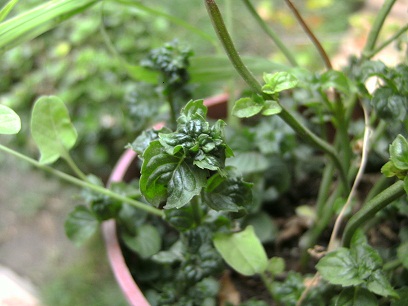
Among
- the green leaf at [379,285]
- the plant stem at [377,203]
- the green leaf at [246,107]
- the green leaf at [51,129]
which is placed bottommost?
the green leaf at [379,285]

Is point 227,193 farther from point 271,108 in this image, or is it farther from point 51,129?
point 51,129

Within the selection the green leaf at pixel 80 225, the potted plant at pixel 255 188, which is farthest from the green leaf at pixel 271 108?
the green leaf at pixel 80 225

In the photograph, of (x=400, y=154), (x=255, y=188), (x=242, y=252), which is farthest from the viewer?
(x=255, y=188)

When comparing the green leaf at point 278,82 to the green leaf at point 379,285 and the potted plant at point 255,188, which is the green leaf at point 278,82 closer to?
the potted plant at point 255,188

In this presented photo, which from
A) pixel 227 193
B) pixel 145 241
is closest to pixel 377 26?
pixel 227 193

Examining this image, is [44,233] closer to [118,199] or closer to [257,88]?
[118,199]

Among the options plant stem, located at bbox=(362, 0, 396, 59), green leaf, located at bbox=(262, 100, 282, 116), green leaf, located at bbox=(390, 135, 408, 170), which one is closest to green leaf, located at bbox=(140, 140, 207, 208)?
green leaf, located at bbox=(262, 100, 282, 116)

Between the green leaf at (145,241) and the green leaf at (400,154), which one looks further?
the green leaf at (145,241)
